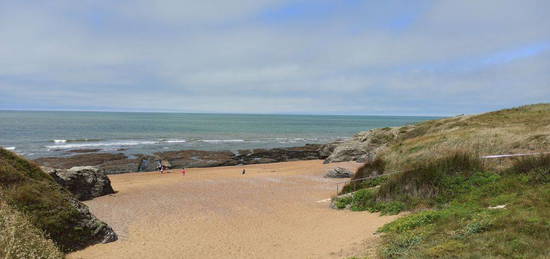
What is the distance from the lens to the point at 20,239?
7.42 m

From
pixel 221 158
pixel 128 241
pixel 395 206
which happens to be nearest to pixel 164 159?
pixel 221 158

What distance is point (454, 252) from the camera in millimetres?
6410

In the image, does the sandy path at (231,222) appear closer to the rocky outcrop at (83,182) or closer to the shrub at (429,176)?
the rocky outcrop at (83,182)

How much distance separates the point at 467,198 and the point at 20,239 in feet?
41.2

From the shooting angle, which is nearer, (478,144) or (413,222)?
(413,222)

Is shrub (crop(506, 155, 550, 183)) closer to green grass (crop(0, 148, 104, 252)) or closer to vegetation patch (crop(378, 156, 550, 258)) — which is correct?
vegetation patch (crop(378, 156, 550, 258))

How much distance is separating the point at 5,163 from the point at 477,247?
1305 centimetres

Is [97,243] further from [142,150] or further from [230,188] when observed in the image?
[142,150]

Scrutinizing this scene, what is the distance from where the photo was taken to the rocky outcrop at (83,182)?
19.7 m

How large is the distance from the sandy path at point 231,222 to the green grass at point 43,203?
0.59m

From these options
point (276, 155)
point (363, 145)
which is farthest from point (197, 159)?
point (363, 145)

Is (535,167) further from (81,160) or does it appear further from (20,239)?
(81,160)

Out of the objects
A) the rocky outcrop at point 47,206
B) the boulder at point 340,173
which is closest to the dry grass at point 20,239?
the rocky outcrop at point 47,206

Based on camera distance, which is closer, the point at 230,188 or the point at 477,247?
the point at 477,247
